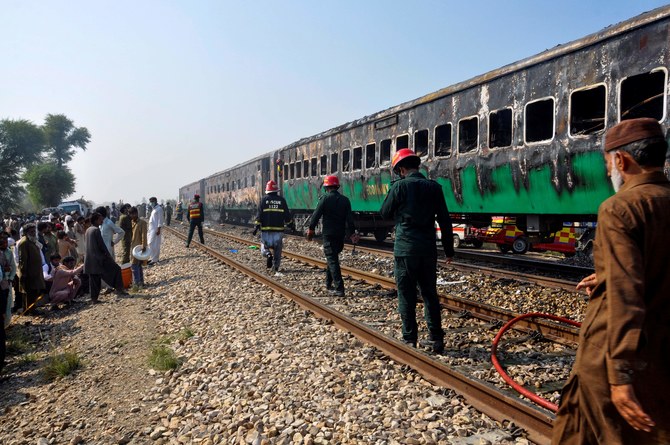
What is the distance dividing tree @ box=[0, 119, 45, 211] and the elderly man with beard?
1624 inches

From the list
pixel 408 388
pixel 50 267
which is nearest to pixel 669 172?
pixel 408 388

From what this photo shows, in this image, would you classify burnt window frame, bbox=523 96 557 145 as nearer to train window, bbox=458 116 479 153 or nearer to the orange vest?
train window, bbox=458 116 479 153

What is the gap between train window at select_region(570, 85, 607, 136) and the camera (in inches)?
268

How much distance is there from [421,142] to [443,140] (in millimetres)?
786

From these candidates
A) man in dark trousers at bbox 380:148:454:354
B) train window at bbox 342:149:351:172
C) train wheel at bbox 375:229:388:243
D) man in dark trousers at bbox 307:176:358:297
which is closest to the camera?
man in dark trousers at bbox 380:148:454:354

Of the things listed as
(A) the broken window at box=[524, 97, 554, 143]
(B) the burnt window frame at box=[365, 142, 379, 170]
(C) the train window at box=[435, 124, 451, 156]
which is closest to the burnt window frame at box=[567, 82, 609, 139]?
(A) the broken window at box=[524, 97, 554, 143]

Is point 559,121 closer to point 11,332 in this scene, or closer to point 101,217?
point 101,217

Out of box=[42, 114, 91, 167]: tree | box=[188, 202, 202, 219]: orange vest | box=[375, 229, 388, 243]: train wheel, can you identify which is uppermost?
box=[42, 114, 91, 167]: tree

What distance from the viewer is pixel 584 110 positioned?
6898mm

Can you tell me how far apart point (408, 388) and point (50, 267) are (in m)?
9.04

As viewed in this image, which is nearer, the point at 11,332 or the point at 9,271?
the point at 9,271

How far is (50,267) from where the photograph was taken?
32.2ft

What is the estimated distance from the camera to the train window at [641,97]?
604 cm

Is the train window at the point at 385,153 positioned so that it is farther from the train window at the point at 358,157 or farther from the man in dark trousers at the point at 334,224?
the man in dark trousers at the point at 334,224
